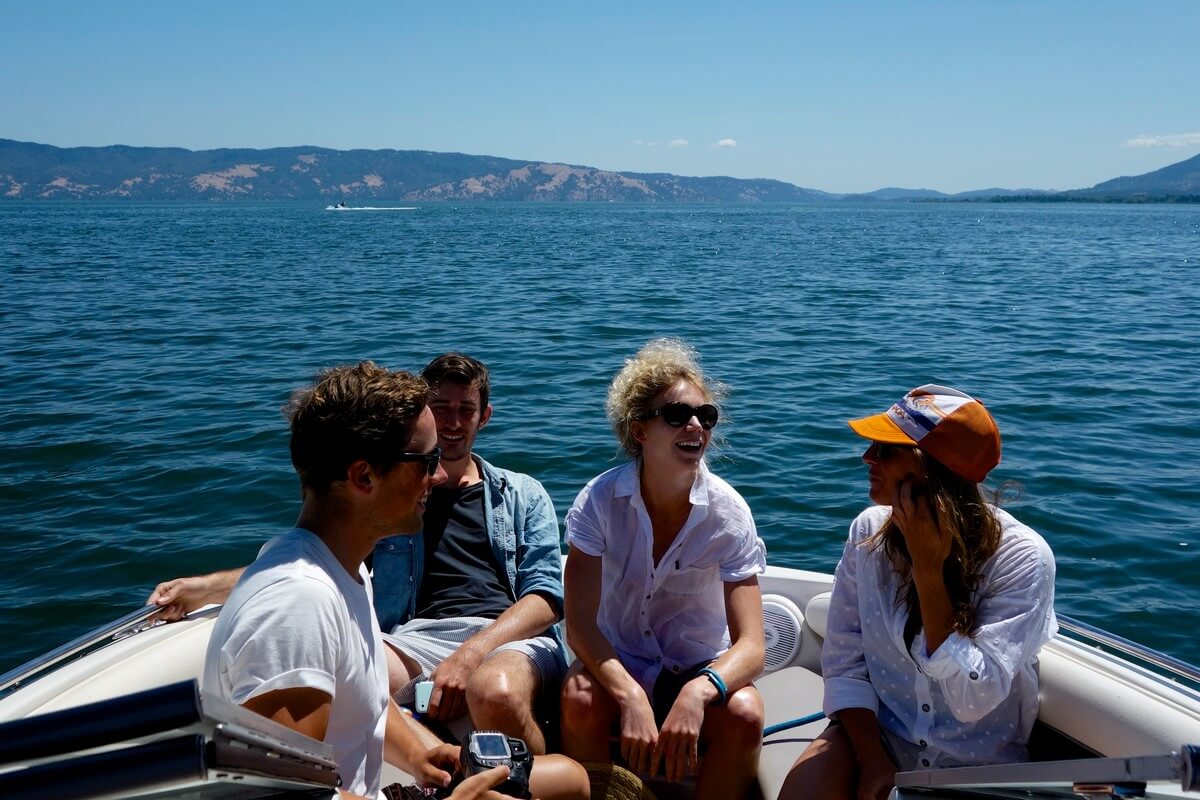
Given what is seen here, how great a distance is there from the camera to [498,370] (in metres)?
12.2

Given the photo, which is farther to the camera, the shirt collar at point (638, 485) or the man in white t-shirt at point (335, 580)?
the shirt collar at point (638, 485)

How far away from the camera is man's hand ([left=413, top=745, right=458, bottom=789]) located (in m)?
2.47

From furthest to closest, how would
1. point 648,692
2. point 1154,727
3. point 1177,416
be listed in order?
1. point 1177,416
2. point 648,692
3. point 1154,727

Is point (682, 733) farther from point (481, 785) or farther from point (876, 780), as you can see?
point (481, 785)

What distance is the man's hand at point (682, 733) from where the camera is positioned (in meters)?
2.80

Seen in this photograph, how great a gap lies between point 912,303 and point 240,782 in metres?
19.9

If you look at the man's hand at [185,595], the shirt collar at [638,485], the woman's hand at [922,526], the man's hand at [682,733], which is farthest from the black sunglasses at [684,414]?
the man's hand at [185,595]

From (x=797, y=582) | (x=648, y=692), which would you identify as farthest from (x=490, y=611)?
(x=797, y=582)

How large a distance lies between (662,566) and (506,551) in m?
0.77

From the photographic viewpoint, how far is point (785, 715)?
140 inches

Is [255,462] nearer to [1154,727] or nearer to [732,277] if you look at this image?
[1154,727]

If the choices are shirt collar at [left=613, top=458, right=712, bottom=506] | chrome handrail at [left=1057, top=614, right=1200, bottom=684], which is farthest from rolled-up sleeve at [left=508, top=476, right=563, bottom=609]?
chrome handrail at [left=1057, top=614, right=1200, bottom=684]

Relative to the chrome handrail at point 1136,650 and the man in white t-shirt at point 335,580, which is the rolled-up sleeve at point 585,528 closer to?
the man in white t-shirt at point 335,580

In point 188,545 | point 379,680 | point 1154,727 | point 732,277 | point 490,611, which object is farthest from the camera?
point 732,277
